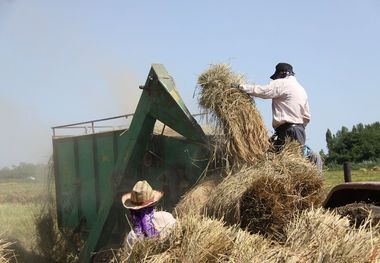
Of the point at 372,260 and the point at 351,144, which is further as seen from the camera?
the point at 351,144

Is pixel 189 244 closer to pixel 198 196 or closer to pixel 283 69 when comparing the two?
pixel 198 196

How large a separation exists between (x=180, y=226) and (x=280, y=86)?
2515mm

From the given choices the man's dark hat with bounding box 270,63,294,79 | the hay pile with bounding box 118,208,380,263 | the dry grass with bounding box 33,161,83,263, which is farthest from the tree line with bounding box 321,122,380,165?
the hay pile with bounding box 118,208,380,263

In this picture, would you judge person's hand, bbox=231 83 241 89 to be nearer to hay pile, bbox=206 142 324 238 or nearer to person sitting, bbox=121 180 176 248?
hay pile, bbox=206 142 324 238

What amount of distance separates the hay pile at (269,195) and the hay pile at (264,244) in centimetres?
62

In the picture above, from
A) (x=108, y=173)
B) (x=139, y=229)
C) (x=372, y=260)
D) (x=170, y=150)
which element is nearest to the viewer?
(x=372, y=260)

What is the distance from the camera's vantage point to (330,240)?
3.30 m

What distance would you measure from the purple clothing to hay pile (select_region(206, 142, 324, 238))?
1.88 ft

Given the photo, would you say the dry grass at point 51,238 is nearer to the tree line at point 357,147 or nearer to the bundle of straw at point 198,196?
the bundle of straw at point 198,196

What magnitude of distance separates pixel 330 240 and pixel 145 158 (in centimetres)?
412

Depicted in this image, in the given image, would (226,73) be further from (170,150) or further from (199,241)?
(199,241)

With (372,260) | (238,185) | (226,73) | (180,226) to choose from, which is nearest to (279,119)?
(226,73)

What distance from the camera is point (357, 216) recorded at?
379cm

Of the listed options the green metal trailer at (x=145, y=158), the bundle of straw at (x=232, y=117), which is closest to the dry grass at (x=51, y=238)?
the green metal trailer at (x=145, y=158)
